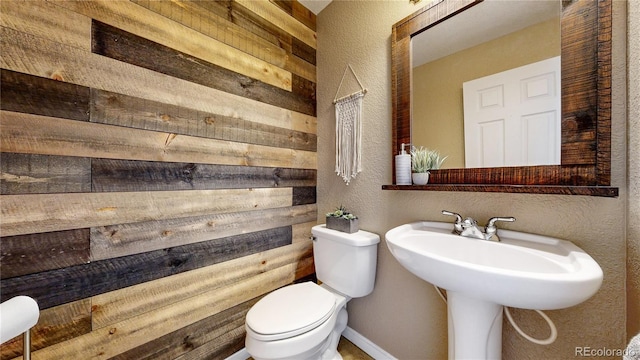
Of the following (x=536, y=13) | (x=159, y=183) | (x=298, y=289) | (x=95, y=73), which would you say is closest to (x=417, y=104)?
(x=536, y=13)

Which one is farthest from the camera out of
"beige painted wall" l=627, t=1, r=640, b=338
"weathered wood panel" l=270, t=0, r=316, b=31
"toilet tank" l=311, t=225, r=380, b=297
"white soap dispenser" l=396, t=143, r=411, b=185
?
"weathered wood panel" l=270, t=0, r=316, b=31

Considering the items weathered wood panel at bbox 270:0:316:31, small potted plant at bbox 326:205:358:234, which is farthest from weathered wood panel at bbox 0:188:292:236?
weathered wood panel at bbox 270:0:316:31

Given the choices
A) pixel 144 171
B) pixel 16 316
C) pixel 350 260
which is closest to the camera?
pixel 16 316

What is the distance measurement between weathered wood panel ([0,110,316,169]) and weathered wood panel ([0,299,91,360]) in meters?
0.59

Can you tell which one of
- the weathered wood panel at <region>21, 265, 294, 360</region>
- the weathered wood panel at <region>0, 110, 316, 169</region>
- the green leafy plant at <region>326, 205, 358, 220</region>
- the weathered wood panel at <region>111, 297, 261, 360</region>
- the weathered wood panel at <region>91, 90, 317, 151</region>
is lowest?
the weathered wood panel at <region>111, 297, 261, 360</region>

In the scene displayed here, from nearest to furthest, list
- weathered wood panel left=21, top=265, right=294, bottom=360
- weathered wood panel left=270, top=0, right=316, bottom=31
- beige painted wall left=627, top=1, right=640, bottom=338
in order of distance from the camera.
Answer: beige painted wall left=627, top=1, right=640, bottom=338 < weathered wood panel left=21, top=265, right=294, bottom=360 < weathered wood panel left=270, top=0, right=316, bottom=31

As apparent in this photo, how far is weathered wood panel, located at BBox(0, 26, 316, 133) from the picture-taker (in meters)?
0.82

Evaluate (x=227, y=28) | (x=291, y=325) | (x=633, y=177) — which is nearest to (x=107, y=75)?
(x=227, y=28)

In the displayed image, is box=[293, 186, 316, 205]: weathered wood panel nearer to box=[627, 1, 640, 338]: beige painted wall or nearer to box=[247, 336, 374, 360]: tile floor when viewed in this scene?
box=[247, 336, 374, 360]: tile floor

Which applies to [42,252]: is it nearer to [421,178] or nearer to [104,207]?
[104,207]

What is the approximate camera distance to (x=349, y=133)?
1526 millimetres

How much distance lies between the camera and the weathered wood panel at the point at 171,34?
97 centimetres

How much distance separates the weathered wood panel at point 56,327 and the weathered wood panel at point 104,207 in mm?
307

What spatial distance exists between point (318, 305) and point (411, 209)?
70cm
